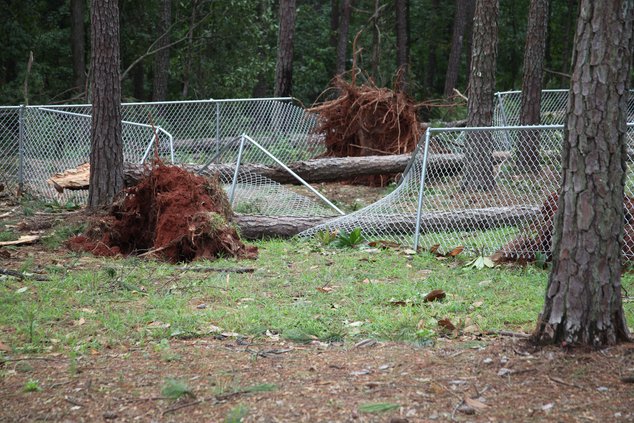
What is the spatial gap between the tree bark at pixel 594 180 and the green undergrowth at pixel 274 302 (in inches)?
43.8

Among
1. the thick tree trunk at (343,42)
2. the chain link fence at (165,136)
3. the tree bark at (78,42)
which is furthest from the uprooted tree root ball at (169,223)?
the thick tree trunk at (343,42)

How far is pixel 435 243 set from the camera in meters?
9.23

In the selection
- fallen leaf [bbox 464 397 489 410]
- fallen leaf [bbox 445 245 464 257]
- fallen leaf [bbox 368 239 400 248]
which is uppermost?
fallen leaf [bbox 445 245 464 257]

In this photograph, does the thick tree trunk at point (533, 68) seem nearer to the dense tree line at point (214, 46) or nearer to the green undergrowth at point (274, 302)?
the dense tree line at point (214, 46)

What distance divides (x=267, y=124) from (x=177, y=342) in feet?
32.5

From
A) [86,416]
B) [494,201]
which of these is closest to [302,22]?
[494,201]

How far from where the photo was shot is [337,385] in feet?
14.9

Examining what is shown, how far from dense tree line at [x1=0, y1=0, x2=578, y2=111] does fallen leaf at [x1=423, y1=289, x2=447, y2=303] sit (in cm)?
1337

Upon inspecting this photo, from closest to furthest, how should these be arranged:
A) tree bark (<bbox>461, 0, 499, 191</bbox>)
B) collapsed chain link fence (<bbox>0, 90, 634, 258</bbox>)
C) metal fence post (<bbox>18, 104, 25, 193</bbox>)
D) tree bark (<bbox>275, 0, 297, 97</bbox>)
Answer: collapsed chain link fence (<bbox>0, 90, 634, 258</bbox>) → tree bark (<bbox>461, 0, 499, 191</bbox>) → metal fence post (<bbox>18, 104, 25, 193</bbox>) → tree bark (<bbox>275, 0, 297, 97</bbox>)

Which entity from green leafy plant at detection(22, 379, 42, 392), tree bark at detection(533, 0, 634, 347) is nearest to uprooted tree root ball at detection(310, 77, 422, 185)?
tree bark at detection(533, 0, 634, 347)

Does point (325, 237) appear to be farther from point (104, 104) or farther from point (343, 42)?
point (343, 42)

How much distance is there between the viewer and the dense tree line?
77.3 feet

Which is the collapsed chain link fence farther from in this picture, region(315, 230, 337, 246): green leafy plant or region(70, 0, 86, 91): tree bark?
region(70, 0, 86, 91): tree bark

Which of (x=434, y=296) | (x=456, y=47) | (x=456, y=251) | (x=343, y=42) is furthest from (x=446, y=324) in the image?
(x=456, y=47)
